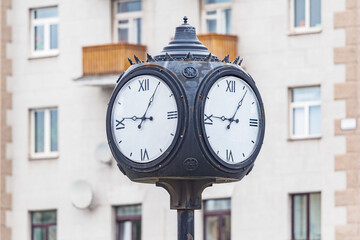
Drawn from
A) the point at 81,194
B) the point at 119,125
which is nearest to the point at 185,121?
the point at 119,125

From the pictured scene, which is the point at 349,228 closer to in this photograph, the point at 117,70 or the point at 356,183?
the point at 356,183

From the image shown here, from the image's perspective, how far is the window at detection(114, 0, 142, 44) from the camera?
43.1 m

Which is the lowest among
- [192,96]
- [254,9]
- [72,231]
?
[72,231]

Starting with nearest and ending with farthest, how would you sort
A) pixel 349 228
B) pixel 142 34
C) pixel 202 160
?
pixel 202 160
pixel 349 228
pixel 142 34

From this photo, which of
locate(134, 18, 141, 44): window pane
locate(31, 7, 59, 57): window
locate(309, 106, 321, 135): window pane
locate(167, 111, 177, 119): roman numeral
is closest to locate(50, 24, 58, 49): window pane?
locate(31, 7, 59, 57): window

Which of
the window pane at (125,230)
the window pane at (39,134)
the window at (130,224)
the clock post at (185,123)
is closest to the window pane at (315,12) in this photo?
the window at (130,224)

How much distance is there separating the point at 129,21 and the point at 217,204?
5045 mm

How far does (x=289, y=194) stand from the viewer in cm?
4031

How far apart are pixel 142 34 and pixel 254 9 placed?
326 cm

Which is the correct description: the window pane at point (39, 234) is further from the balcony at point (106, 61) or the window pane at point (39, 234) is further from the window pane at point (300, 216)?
the window pane at point (300, 216)

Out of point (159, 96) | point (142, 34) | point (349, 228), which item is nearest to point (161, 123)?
point (159, 96)

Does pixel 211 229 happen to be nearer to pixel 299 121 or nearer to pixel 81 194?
pixel 299 121

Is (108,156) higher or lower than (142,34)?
lower

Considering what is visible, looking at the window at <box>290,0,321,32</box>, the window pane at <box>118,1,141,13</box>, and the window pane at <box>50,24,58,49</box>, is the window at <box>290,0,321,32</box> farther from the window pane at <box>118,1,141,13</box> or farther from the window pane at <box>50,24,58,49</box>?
the window pane at <box>50,24,58,49</box>
